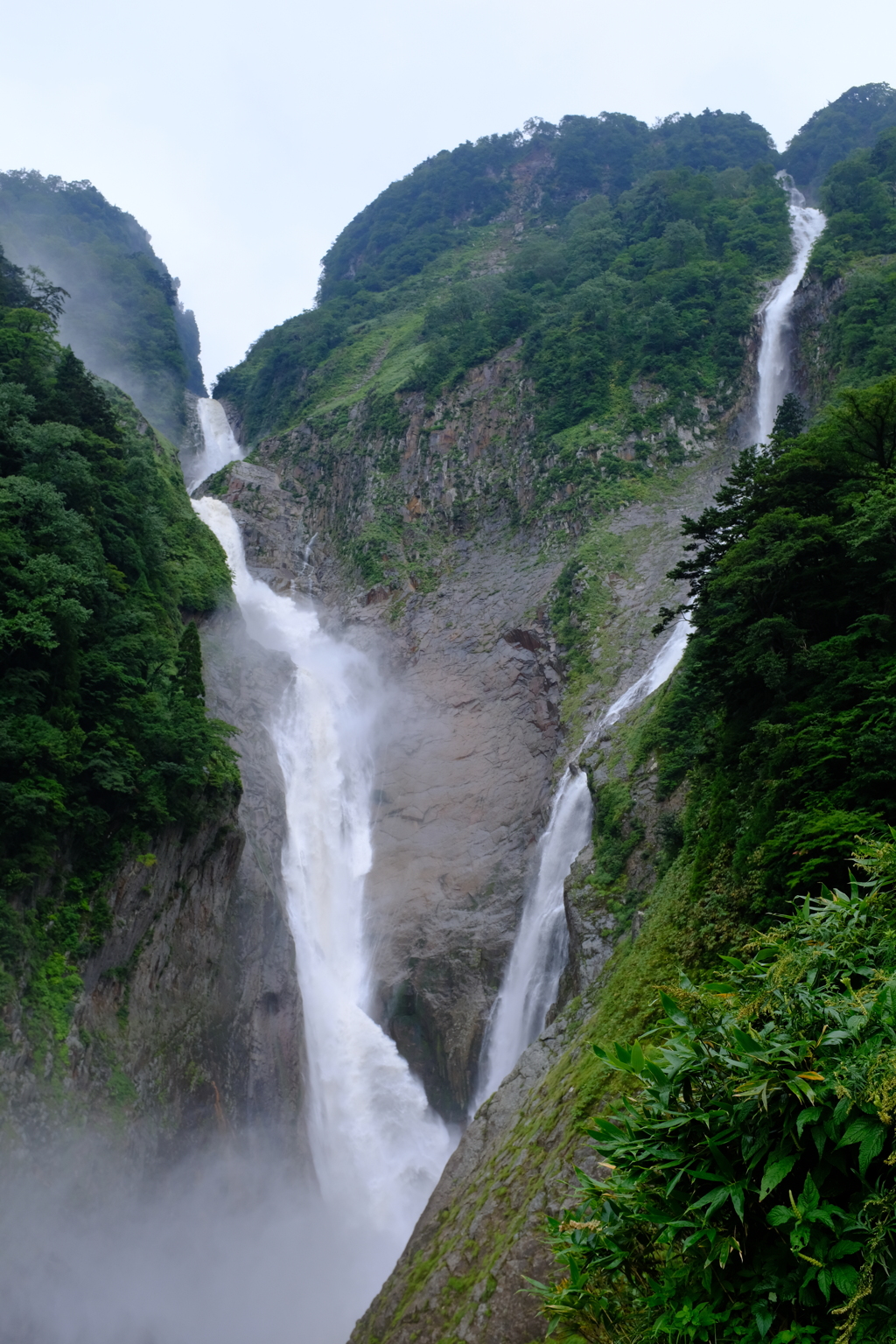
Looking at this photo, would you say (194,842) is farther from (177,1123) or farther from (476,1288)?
(476,1288)

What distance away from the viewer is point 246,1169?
22.2m

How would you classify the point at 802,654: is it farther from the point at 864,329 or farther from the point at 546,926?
the point at 864,329

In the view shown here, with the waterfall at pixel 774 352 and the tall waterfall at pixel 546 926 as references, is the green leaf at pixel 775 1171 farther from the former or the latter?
the waterfall at pixel 774 352

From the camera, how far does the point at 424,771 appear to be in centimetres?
3444

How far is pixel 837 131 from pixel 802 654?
3507 inches

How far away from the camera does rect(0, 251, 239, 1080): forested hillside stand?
1733 centimetres

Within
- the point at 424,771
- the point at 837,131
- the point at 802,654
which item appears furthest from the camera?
the point at 837,131

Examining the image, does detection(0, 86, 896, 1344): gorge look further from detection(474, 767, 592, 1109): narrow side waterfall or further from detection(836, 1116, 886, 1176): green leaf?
detection(474, 767, 592, 1109): narrow side waterfall

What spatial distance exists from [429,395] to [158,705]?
38.1 m

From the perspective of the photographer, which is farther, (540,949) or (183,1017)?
(540,949)

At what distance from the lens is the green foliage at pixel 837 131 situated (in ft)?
252

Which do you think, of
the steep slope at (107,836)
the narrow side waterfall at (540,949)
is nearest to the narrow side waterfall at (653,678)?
the narrow side waterfall at (540,949)

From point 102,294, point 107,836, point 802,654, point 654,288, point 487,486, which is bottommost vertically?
point 802,654

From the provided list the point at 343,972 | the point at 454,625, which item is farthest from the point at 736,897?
the point at 454,625
